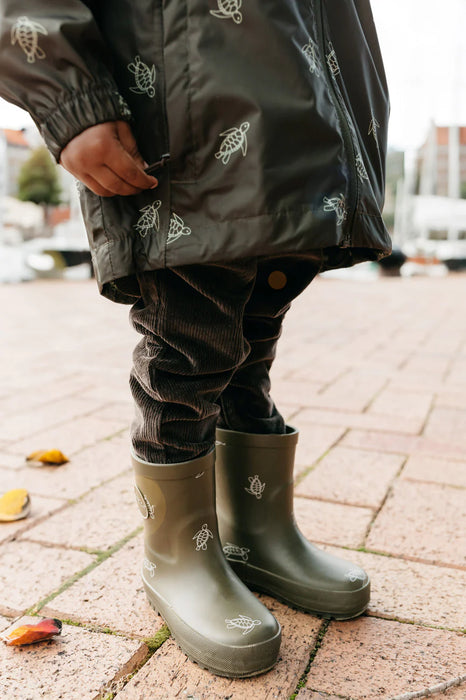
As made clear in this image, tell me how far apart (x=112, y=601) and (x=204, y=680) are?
0.23m

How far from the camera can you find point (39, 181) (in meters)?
26.0

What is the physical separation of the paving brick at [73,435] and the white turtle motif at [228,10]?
123cm

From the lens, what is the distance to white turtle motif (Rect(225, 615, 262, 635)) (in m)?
0.82

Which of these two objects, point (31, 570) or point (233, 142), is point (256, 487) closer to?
point (31, 570)

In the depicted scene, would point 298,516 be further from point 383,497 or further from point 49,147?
point 49,147

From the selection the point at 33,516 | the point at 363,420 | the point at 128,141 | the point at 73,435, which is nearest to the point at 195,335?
the point at 128,141

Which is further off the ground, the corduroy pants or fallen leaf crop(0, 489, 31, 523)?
the corduroy pants

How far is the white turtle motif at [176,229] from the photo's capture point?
74cm

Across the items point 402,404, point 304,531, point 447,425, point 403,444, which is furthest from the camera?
point 402,404

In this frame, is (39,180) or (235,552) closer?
(235,552)

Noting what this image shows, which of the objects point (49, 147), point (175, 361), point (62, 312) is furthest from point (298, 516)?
point (62, 312)

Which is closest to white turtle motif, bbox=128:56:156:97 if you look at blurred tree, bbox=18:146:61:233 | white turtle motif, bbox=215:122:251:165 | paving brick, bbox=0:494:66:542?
white turtle motif, bbox=215:122:251:165

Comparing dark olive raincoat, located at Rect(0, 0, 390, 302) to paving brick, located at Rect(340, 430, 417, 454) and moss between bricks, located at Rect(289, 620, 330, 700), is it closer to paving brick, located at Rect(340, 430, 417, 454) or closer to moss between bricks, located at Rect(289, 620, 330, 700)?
moss between bricks, located at Rect(289, 620, 330, 700)

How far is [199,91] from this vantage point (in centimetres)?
71
